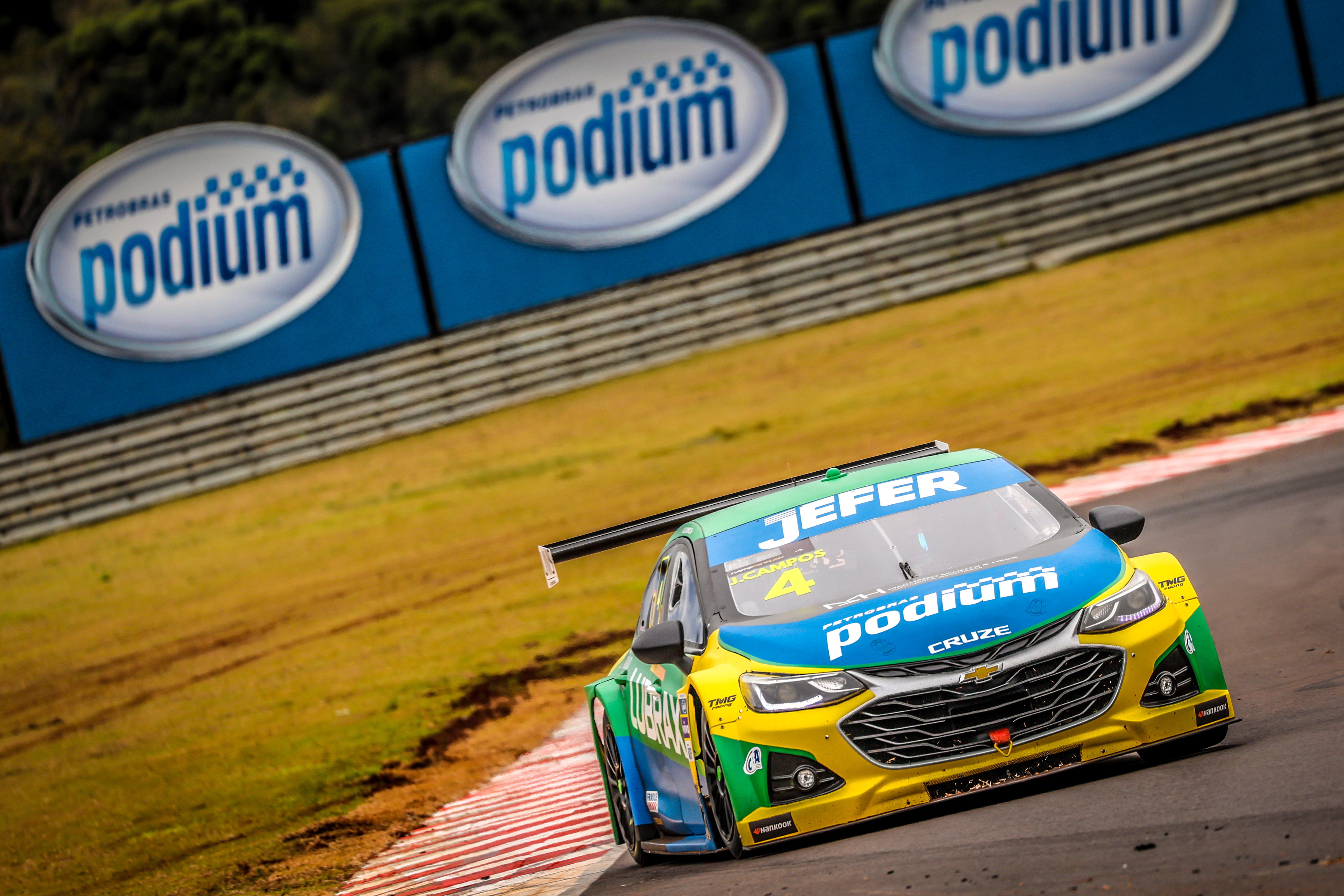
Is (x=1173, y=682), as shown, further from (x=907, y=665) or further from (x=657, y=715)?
(x=657, y=715)

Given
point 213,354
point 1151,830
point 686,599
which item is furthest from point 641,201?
point 1151,830

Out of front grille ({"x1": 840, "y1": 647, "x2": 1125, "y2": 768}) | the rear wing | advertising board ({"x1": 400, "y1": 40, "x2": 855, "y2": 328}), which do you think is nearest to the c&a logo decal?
front grille ({"x1": 840, "y1": 647, "x2": 1125, "y2": 768})

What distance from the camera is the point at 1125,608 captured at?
6.27 m

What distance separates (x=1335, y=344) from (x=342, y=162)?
14.7 m

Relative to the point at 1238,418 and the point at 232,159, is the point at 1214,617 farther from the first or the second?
the point at 232,159

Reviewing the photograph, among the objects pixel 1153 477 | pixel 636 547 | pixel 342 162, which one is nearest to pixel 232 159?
pixel 342 162

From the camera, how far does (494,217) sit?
25.8 meters

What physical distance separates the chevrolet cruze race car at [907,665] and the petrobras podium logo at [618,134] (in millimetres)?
19367

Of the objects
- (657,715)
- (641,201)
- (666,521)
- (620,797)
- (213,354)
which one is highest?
(641,201)

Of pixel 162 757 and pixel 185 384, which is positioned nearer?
pixel 162 757

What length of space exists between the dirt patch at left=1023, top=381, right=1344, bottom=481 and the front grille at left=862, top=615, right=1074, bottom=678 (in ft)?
36.9

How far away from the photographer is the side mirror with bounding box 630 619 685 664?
661 centimetres

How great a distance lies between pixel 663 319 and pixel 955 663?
20354 millimetres

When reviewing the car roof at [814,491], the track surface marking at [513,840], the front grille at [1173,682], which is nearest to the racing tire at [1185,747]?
the front grille at [1173,682]
